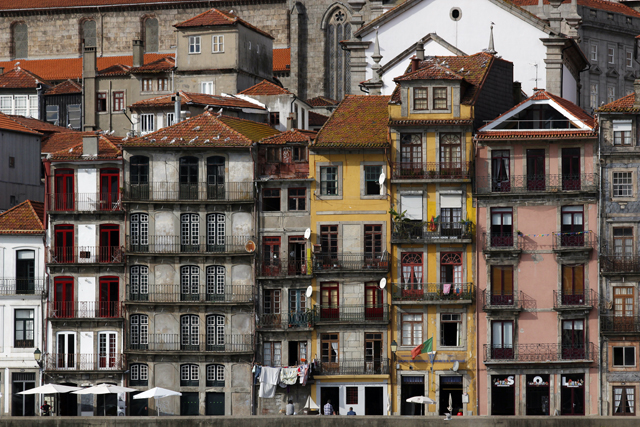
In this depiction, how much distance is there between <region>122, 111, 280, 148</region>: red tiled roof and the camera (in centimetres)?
6588

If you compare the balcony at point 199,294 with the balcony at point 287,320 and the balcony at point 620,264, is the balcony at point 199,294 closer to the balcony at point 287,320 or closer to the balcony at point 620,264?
the balcony at point 287,320

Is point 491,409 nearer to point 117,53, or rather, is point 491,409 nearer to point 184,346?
point 184,346

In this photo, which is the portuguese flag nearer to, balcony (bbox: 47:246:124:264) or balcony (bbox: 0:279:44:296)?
balcony (bbox: 47:246:124:264)

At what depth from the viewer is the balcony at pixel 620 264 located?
6316 cm

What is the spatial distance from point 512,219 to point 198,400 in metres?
16.1

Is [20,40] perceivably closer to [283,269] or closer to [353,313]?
[283,269]

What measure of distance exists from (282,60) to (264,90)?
3101cm

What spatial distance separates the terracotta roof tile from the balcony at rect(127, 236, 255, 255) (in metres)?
16.0

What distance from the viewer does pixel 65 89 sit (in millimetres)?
96000

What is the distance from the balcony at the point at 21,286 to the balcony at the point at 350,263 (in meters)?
13.0

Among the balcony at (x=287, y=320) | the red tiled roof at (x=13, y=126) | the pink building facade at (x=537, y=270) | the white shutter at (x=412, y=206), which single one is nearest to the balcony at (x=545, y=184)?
the pink building facade at (x=537, y=270)

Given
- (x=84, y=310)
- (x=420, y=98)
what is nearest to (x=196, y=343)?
(x=84, y=310)

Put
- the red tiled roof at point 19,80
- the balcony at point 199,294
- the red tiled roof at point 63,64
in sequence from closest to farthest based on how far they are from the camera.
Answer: the balcony at point 199,294 < the red tiled roof at point 19,80 < the red tiled roof at point 63,64

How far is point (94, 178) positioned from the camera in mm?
67062
